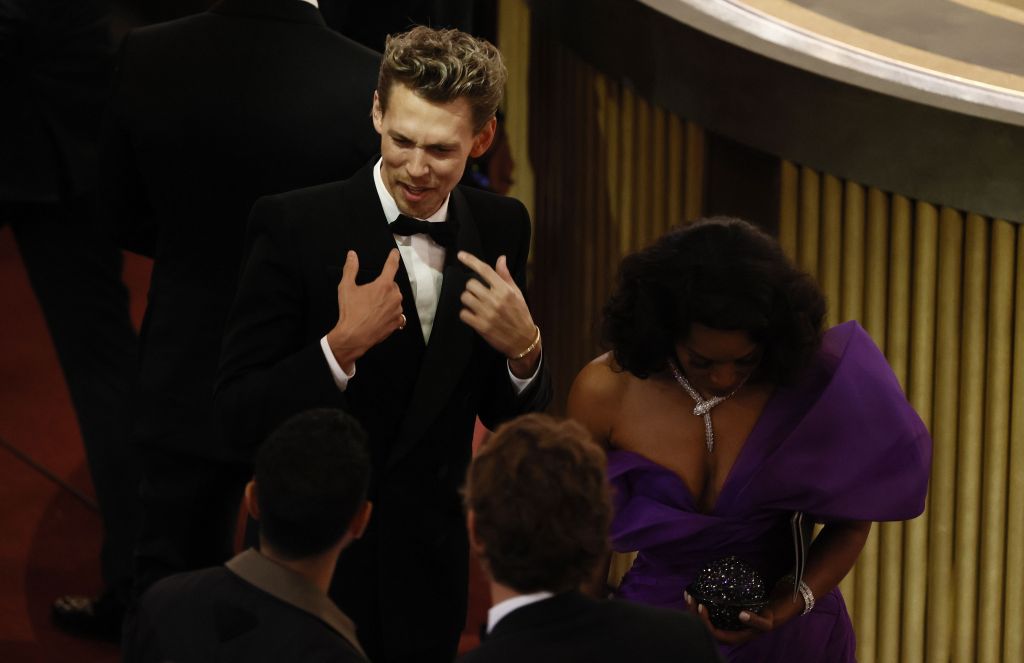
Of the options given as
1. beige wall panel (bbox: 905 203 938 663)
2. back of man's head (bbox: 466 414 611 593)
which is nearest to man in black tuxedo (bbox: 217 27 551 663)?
back of man's head (bbox: 466 414 611 593)

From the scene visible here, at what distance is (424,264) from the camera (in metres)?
2.34

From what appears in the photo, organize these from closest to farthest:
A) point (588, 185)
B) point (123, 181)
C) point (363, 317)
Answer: point (363, 317) → point (123, 181) → point (588, 185)

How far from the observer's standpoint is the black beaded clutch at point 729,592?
2.38 m

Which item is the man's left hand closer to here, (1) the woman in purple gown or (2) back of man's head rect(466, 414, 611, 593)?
(1) the woman in purple gown

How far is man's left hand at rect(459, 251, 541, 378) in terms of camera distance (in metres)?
2.20

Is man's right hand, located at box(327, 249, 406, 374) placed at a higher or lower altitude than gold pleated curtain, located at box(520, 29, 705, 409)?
higher

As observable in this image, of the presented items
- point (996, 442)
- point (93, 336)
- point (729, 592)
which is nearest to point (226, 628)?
point (729, 592)

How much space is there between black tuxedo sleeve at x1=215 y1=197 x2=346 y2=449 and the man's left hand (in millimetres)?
227

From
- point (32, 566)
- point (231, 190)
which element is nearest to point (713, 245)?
point (231, 190)

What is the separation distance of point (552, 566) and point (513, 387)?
2.01 ft

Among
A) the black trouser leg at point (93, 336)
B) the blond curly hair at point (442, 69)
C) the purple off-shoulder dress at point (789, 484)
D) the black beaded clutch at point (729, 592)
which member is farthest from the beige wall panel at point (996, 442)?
the black trouser leg at point (93, 336)

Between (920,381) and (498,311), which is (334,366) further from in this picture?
(920,381)

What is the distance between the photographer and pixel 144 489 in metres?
3.04

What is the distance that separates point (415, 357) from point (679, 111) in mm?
1158
